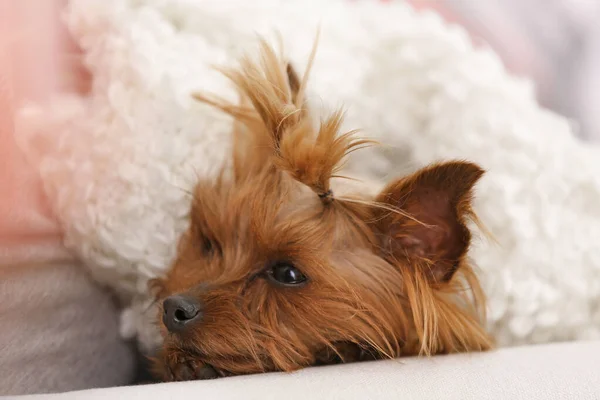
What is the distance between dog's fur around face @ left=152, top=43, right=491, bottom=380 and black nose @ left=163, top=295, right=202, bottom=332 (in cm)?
1

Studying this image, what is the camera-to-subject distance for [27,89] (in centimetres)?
130

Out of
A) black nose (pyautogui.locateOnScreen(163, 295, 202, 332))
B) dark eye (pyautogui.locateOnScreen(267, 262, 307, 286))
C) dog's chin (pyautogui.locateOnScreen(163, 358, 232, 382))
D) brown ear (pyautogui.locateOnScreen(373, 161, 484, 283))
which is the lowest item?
dog's chin (pyautogui.locateOnScreen(163, 358, 232, 382))

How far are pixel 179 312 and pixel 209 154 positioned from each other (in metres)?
0.47

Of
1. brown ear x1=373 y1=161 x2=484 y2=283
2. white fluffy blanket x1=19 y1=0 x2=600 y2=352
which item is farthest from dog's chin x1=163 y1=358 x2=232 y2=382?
brown ear x1=373 y1=161 x2=484 y2=283

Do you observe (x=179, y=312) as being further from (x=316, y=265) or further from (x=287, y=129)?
(x=287, y=129)

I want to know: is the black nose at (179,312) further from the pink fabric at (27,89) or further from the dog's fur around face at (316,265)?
the pink fabric at (27,89)

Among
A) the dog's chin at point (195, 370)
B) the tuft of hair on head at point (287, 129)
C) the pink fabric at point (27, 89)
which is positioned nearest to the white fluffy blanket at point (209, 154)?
the pink fabric at point (27, 89)

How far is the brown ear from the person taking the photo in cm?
118

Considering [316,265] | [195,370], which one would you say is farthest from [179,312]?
[316,265]

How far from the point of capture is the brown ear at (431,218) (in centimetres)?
118

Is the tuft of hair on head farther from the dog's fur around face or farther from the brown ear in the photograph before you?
the brown ear

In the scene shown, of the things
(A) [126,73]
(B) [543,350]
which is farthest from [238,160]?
(B) [543,350]

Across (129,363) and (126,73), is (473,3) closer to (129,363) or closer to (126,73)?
(126,73)

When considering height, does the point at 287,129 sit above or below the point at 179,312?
above
